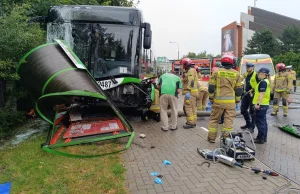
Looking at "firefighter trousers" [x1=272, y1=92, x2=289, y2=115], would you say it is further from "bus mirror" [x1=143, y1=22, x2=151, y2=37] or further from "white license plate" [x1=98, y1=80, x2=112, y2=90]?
"white license plate" [x1=98, y1=80, x2=112, y2=90]

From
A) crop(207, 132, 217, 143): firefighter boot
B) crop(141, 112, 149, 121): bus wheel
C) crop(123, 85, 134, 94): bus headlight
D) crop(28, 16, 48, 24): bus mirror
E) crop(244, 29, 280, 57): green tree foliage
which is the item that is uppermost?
crop(244, 29, 280, 57): green tree foliage

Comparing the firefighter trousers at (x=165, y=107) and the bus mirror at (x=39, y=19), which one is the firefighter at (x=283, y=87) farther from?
the bus mirror at (x=39, y=19)

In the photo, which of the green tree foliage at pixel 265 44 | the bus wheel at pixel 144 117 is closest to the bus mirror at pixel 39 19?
the bus wheel at pixel 144 117

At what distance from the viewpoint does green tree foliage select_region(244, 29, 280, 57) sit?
47.0 meters

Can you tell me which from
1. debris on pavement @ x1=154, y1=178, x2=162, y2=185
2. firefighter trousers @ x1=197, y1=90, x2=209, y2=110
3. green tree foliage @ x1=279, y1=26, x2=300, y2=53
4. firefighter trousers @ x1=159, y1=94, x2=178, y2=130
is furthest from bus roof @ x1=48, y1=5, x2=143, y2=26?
green tree foliage @ x1=279, y1=26, x2=300, y2=53

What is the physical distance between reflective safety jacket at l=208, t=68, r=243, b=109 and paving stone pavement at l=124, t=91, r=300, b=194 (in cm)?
94

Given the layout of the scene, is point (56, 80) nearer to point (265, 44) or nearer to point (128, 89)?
point (128, 89)

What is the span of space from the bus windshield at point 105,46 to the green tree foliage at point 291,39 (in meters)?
50.0

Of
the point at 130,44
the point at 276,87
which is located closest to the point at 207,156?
the point at 130,44

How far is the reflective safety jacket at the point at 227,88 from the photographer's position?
208 inches

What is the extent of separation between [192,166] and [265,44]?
49.0m

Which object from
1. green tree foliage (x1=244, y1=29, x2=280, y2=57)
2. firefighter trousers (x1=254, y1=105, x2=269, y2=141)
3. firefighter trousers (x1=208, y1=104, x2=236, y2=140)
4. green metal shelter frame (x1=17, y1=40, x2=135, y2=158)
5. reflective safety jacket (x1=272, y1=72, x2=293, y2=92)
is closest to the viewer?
green metal shelter frame (x1=17, y1=40, x2=135, y2=158)

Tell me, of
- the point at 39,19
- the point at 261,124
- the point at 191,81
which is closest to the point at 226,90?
the point at 261,124

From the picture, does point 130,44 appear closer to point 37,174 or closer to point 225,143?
point 225,143
